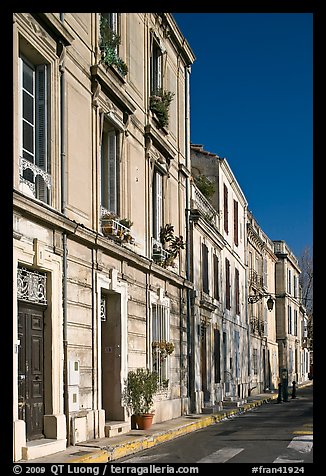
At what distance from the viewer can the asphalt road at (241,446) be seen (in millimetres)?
12353

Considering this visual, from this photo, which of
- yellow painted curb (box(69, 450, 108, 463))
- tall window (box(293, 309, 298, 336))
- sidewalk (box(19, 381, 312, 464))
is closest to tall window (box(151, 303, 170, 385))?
sidewalk (box(19, 381, 312, 464))

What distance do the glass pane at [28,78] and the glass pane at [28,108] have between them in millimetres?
138

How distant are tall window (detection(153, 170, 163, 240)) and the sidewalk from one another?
4.69 meters

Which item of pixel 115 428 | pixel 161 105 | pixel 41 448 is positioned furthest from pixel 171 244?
pixel 41 448

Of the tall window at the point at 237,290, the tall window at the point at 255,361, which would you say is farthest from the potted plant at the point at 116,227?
the tall window at the point at 255,361

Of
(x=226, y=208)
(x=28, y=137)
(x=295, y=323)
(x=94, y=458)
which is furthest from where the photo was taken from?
(x=295, y=323)

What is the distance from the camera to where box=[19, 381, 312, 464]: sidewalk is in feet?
39.1

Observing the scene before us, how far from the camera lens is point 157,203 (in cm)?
2141

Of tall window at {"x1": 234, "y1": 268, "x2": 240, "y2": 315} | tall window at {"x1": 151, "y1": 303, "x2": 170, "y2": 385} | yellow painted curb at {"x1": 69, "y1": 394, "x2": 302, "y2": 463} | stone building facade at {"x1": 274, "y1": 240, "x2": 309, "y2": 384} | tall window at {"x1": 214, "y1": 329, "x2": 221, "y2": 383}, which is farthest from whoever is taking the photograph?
stone building facade at {"x1": 274, "y1": 240, "x2": 309, "y2": 384}

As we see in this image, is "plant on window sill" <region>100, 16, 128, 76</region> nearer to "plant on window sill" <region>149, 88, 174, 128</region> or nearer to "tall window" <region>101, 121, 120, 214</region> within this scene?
"tall window" <region>101, 121, 120, 214</region>

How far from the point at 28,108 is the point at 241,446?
21.3 feet

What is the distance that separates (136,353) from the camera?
18.0m

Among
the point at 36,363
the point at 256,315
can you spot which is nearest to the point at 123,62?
the point at 36,363

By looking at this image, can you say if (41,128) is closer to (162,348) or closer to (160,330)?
(162,348)
